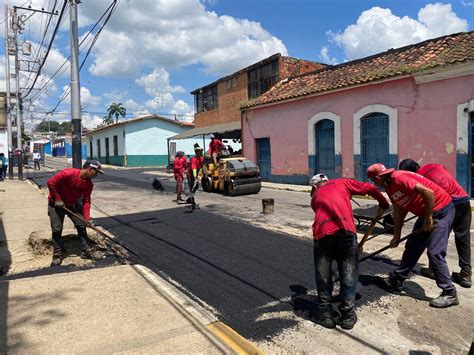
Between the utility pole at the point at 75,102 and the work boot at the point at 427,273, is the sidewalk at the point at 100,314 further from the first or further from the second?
the utility pole at the point at 75,102

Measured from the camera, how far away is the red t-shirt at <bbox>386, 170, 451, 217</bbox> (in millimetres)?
3799

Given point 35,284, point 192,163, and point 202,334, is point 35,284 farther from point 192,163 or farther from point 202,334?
point 192,163

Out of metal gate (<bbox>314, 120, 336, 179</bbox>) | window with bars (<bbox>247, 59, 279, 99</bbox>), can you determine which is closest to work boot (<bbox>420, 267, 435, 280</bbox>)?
metal gate (<bbox>314, 120, 336, 179</bbox>)

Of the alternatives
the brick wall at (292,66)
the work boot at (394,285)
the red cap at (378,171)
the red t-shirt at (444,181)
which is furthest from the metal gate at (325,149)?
the red cap at (378,171)

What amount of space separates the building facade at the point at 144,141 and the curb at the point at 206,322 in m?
32.8

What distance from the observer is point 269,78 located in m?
23.5

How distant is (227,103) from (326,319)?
991 inches

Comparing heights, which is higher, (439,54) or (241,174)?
(439,54)

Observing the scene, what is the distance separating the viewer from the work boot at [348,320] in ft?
11.4

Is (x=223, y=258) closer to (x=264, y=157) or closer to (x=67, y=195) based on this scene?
(x=67, y=195)

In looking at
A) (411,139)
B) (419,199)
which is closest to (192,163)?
(411,139)

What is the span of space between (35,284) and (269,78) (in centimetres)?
2083

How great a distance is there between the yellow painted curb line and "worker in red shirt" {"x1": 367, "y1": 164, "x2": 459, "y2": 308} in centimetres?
202

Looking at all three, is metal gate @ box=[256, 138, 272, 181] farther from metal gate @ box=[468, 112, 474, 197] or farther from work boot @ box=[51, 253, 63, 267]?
work boot @ box=[51, 253, 63, 267]
